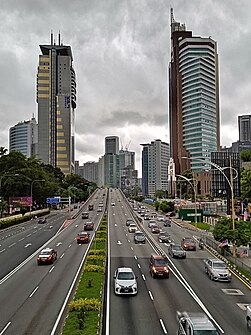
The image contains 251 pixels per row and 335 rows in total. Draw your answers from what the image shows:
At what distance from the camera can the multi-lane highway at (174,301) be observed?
20109mm

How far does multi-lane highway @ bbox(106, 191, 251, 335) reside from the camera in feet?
66.0

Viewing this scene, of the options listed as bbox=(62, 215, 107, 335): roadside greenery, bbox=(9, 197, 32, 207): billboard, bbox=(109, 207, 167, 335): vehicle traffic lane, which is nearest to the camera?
bbox=(62, 215, 107, 335): roadside greenery

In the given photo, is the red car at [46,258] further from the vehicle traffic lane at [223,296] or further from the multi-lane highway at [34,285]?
the vehicle traffic lane at [223,296]

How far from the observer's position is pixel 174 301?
2505 cm

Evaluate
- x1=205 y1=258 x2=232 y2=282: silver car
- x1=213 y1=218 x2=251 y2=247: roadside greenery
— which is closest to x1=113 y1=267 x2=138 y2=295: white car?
Answer: x1=205 y1=258 x2=232 y2=282: silver car

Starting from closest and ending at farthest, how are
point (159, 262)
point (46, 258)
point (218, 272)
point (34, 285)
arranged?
point (34, 285) < point (218, 272) < point (159, 262) < point (46, 258)

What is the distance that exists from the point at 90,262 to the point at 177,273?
7.49m

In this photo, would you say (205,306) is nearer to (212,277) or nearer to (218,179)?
(212,277)

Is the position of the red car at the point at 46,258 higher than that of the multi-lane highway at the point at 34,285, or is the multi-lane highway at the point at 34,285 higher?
the red car at the point at 46,258

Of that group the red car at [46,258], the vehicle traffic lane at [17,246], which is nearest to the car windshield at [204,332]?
the vehicle traffic lane at [17,246]

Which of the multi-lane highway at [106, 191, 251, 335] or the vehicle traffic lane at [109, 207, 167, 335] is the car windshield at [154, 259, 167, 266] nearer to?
the multi-lane highway at [106, 191, 251, 335]

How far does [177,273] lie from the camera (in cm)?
3444

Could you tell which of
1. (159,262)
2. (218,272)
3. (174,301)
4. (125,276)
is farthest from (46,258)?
(174,301)

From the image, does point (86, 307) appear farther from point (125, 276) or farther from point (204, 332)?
point (204, 332)
